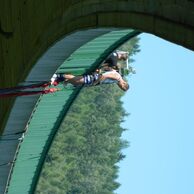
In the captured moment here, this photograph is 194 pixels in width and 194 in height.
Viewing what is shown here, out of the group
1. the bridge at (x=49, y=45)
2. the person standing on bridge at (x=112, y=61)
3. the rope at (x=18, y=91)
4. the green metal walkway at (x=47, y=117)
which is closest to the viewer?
the bridge at (x=49, y=45)

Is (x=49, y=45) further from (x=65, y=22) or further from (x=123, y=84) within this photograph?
(x=123, y=84)

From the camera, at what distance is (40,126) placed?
14875mm

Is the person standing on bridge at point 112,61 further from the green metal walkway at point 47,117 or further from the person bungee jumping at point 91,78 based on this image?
the person bungee jumping at point 91,78

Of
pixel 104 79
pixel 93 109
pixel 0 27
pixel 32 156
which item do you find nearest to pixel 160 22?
pixel 104 79

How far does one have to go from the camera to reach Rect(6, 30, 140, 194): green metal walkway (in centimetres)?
1313

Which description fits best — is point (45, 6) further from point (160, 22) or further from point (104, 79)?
point (160, 22)

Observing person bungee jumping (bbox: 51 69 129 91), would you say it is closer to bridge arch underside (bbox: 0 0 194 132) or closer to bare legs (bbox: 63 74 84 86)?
bare legs (bbox: 63 74 84 86)

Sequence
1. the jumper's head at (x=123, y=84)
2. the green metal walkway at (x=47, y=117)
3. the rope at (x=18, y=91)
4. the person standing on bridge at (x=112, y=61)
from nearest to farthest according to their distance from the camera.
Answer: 1. the rope at (x=18, y=91)
2. the jumper's head at (x=123, y=84)
3. the green metal walkway at (x=47, y=117)
4. the person standing on bridge at (x=112, y=61)

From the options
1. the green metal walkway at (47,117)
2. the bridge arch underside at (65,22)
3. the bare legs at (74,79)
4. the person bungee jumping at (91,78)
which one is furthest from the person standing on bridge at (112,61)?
the bridge arch underside at (65,22)

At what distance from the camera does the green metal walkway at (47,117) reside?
13.1m

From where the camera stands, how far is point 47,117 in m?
14.8

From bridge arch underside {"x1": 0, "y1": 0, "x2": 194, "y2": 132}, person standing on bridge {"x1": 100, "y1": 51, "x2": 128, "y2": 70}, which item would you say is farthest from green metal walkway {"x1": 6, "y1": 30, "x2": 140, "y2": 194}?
bridge arch underside {"x1": 0, "y1": 0, "x2": 194, "y2": 132}

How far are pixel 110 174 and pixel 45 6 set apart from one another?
67.4 metres

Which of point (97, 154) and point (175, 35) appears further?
point (97, 154)
